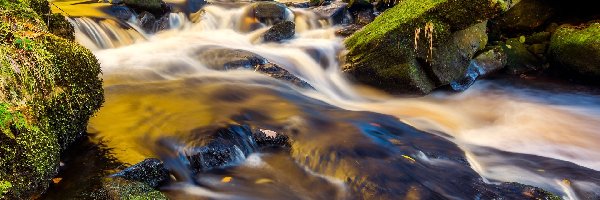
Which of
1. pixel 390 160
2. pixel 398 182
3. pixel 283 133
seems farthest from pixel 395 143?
pixel 283 133

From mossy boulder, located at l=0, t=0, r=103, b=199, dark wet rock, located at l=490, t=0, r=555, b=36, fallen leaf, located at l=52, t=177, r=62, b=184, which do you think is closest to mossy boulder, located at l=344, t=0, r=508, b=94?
dark wet rock, located at l=490, t=0, r=555, b=36

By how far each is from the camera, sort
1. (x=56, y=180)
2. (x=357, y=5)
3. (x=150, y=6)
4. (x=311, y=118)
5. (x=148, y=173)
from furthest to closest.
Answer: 1. (x=357, y=5)
2. (x=150, y=6)
3. (x=311, y=118)
4. (x=148, y=173)
5. (x=56, y=180)

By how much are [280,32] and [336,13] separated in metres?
3.28

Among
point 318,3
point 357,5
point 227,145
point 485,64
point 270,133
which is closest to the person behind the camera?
point 227,145

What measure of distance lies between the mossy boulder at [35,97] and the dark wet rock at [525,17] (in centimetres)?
984

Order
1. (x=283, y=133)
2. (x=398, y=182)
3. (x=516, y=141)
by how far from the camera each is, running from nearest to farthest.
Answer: (x=398, y=182), (x=283, y=133), (x=516, y=141)

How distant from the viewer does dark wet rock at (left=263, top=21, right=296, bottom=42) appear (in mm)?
11031

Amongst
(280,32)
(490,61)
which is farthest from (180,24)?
(490,61)

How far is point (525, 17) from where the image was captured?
1072cm

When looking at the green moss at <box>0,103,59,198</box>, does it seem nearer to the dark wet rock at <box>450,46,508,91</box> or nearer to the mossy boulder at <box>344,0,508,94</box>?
the mossy boulder at <box>344,0,508,94</box>

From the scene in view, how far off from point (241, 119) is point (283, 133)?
2.18 ft

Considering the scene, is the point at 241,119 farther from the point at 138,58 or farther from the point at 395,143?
the point at 138,58

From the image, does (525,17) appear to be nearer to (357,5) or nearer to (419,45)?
(419,45)

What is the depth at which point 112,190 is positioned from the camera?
351cm
